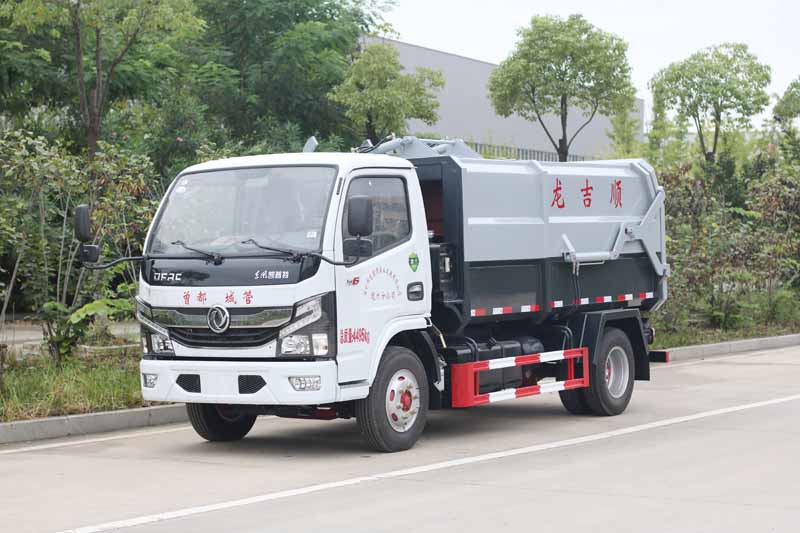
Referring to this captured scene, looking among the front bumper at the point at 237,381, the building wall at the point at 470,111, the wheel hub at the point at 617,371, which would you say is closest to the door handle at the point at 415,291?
the front bumper at the point at 237,381

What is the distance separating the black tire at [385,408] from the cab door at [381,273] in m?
0.23

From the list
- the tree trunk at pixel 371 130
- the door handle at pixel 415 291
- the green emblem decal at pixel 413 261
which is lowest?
the door handle at pixel 415 291

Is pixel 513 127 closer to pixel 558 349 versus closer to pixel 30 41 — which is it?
pixel 30 41

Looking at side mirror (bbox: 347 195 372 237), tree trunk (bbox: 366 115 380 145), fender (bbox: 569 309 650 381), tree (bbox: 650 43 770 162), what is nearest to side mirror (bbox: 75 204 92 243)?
side mirror (bbox: 347 195 372 237)

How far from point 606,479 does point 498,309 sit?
121 inches

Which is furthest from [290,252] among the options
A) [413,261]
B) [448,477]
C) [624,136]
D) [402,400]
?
[624,136]

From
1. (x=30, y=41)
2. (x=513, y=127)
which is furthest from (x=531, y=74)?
(x=30, y=41)

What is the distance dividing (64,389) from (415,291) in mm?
4261

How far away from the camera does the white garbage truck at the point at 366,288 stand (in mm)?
10398

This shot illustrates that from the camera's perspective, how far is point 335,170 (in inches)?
426

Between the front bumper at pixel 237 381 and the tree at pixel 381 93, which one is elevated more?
the tree at pixel 381 93

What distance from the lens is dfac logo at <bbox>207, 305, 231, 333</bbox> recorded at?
1052cm

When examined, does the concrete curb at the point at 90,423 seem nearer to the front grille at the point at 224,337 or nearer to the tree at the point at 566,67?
the front grille at the point at 224,337

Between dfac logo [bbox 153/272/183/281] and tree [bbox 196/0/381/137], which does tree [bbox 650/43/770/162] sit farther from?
dfac logo [bbox 153/272/183/281]
